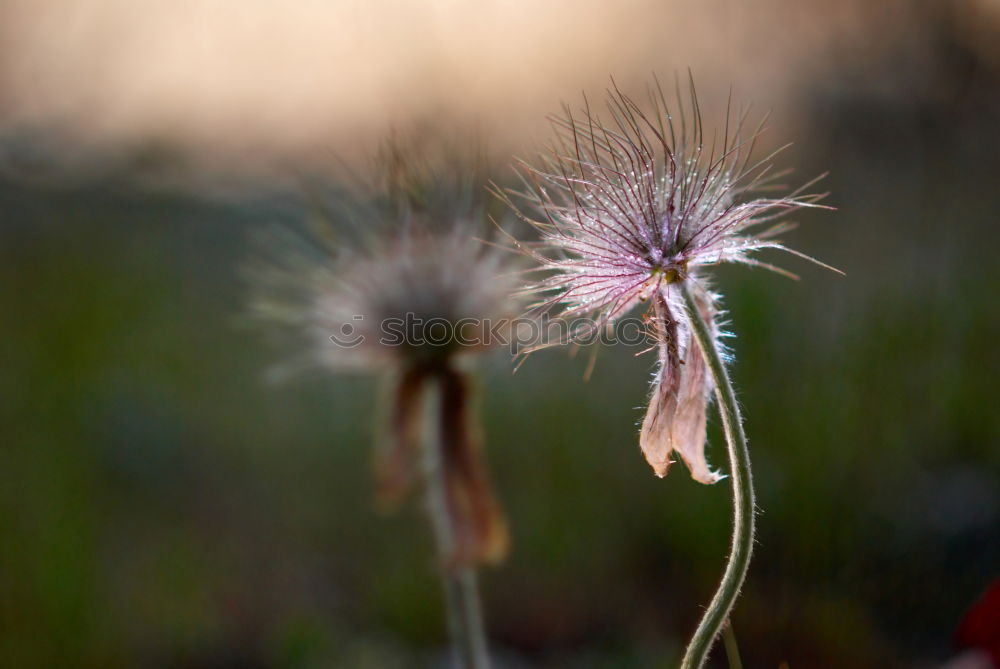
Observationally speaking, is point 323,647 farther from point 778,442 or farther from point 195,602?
point 778,442

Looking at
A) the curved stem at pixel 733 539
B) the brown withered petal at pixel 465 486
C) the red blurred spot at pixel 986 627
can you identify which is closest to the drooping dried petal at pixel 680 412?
the curved stem at pixel 733 539

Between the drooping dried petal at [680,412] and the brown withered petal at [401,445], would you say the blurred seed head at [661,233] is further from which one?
the brown withered petal at [401,445]

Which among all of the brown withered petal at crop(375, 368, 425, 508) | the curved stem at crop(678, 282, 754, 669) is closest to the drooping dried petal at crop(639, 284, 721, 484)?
the curved stem at crop(678, 282, 754, 669)

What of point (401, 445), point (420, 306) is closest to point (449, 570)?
point (401, 445)

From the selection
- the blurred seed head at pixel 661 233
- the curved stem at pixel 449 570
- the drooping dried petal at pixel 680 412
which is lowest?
the curved stem at pixel 449 570

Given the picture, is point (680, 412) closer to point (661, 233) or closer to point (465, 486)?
point (661, 233)

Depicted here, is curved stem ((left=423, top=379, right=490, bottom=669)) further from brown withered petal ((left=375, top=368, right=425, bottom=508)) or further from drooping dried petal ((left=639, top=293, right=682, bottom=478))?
drooping dried petal ((left=639, top=293, right=682, bottom=478))
